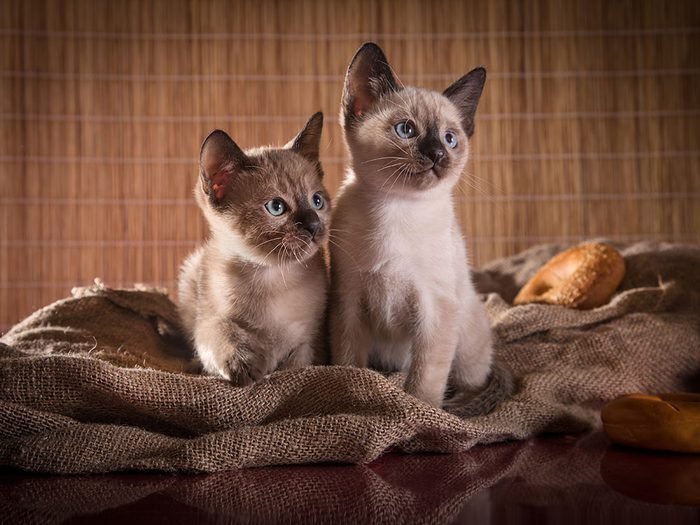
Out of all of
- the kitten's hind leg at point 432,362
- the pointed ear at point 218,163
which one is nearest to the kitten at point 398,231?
the kitten's hind leg at point 432,362

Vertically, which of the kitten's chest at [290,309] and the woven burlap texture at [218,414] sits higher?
the kitten's chest at [290,309]

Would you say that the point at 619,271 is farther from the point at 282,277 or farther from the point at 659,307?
the point at 282,277

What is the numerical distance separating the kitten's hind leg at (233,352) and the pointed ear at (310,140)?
411 millimetres

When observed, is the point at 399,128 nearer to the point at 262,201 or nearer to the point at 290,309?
the point at 262,201

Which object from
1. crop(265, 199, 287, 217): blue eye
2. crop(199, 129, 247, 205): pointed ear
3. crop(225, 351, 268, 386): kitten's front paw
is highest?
crop(199, 129, 247, 205): pointed ear

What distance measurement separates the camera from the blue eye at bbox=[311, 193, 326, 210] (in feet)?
5.42

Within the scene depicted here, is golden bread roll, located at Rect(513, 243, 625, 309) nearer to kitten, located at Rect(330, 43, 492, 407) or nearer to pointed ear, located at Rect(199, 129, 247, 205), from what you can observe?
kitten, located at Rect(330, 43, 492, 407)

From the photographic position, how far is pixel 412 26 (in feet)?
13.0

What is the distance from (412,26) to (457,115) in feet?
7.72

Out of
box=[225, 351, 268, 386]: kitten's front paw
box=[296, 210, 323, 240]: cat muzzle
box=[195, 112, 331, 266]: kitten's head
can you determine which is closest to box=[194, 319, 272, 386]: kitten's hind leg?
box=[225, 351, 268, 386]: kitten's front paw

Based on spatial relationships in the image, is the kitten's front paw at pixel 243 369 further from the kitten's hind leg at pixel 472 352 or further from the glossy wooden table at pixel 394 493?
the kitten's hind leg at pixel 472 352

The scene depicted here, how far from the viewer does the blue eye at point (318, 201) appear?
5.42 feet

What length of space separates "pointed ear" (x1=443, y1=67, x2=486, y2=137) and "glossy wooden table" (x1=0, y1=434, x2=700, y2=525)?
78 centimetres

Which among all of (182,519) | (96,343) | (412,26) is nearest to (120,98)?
(412,26)
